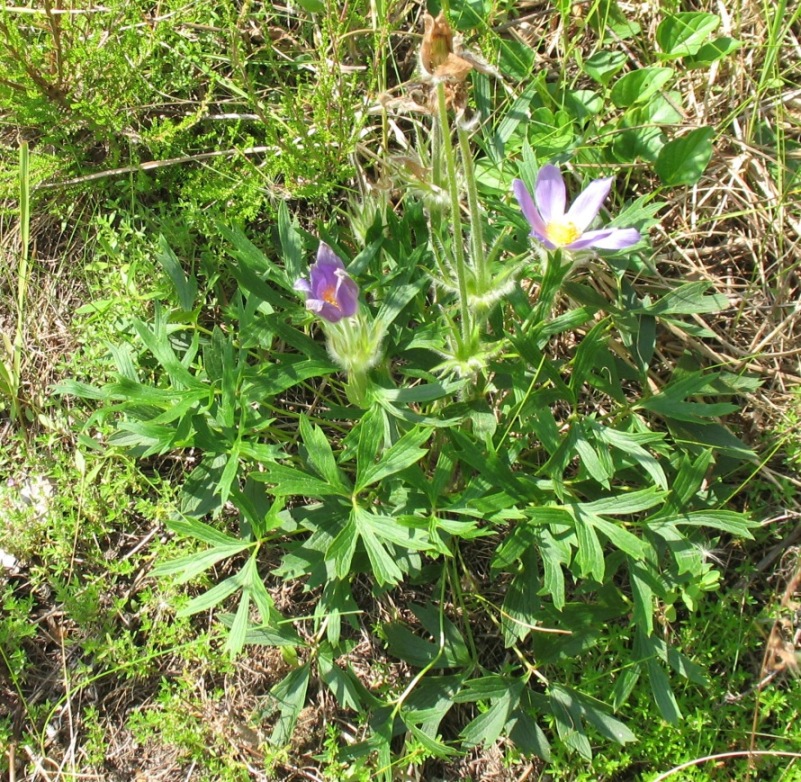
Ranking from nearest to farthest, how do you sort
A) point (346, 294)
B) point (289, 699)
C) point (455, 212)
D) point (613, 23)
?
1. point (455, 212)
2. point (346, 294)
3. point (289, 699)
4. point (613, 23)

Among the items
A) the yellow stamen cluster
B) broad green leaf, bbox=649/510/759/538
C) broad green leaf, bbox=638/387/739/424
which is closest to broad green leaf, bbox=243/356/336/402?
the yellow stamen cluster

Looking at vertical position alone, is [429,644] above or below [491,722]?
above

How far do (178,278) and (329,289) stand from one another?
0.62 m

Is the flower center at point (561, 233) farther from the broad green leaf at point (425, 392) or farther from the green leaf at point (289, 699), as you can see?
the green leaf at point (289, 699)

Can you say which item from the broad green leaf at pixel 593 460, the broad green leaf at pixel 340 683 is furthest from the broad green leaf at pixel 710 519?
the broad green leaf at pixel 340 683

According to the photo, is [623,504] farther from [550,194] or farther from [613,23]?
[613,23]

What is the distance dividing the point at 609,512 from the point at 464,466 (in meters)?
0.39

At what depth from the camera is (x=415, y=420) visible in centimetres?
209

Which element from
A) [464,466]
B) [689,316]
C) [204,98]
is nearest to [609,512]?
[464,466]

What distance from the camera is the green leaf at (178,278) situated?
2326 millimetres

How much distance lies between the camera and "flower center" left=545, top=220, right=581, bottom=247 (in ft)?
6.49

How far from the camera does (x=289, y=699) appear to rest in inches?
90.4

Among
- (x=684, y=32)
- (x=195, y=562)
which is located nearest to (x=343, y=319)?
(x=195, y=562)

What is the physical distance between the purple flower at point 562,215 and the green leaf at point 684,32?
82 centimetres
